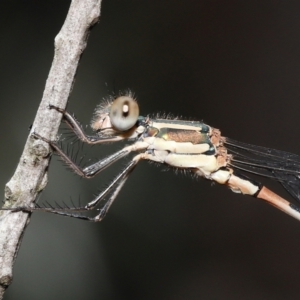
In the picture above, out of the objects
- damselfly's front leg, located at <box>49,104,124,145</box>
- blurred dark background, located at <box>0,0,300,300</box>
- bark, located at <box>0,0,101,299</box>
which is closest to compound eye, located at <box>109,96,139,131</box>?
damselfly's front leg, located at <box>49,104,124,145</box>

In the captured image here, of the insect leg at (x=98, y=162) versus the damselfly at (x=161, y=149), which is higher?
the damselfly at (x=161, y=149)

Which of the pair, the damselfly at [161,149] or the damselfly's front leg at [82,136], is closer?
the damselfly's front leg at [82,136]

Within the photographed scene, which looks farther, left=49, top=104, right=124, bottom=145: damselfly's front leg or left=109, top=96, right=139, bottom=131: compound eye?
left=109, top=96, right=139, bottom=131: compound eye

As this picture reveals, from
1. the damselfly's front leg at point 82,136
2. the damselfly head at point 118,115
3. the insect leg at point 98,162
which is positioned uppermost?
the damselfly head at point 118,115

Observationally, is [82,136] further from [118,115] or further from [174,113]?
[174,113]

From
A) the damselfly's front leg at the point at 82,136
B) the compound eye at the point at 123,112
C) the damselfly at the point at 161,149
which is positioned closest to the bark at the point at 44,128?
the damselfly's front leg at the point at 82,136

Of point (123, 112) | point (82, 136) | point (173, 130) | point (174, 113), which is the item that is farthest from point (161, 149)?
point (174, 113)

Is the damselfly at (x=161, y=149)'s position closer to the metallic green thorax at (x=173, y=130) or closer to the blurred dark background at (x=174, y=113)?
the metallic green thorax at (x=173, y=130)

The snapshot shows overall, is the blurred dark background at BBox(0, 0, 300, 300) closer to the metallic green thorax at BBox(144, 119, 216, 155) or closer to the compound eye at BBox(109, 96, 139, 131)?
the metallic green thorax at BBox(144, 119, 216, 155)
